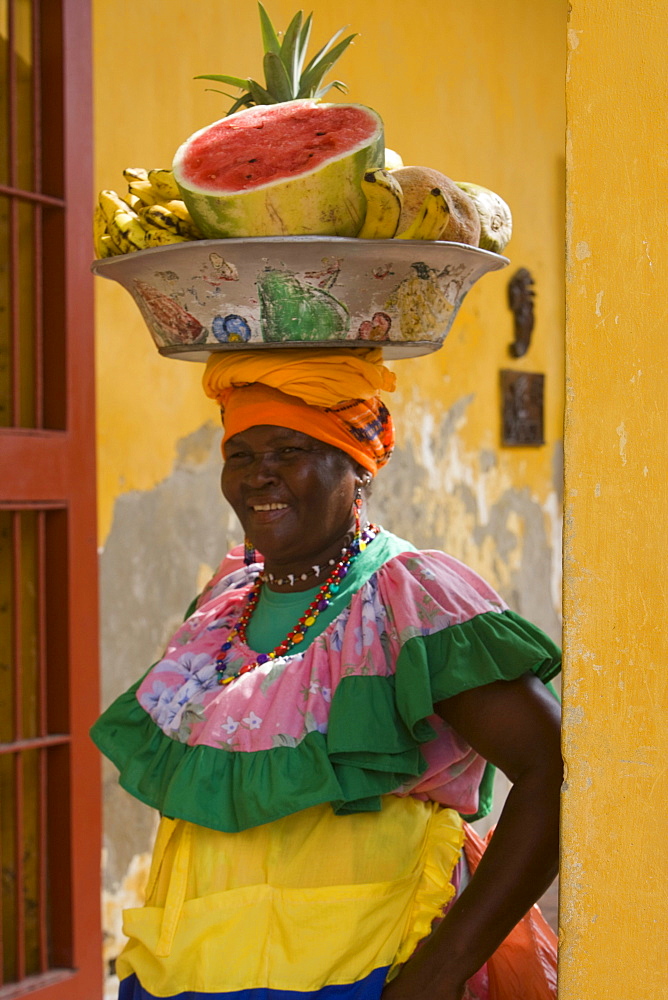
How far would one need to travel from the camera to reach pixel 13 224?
3133 millimetres

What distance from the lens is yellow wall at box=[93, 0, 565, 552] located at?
11.2 ft

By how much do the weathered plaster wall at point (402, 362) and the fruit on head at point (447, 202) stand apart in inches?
74.2

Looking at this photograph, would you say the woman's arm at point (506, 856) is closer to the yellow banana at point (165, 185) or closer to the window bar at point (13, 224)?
the yellow banana at point (165, 185)

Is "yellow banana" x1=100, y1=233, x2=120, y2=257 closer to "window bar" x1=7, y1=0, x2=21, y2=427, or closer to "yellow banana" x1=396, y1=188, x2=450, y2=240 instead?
"yellow banana" x1=396, y1=188, x2=450, y2=240

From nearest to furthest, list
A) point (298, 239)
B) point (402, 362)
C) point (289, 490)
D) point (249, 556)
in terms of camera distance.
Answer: point (298, 239) < point (289, 490) < point (249, 556) < point (402, 362)

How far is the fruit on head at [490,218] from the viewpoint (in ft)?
5.86

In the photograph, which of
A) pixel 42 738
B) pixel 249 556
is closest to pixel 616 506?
pixel 249 556

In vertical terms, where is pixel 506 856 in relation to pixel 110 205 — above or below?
below

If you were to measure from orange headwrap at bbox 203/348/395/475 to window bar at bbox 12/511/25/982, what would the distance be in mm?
1392

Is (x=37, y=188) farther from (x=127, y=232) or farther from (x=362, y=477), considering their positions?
(x=362, y=477)

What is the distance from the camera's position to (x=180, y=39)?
359 centimetres

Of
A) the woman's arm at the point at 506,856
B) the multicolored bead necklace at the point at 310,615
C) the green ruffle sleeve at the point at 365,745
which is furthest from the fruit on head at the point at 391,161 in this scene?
the woman's arm at the point at 506,856

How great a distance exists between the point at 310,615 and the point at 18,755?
5.03 feet

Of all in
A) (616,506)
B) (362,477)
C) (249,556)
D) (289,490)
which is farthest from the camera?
(249,556)
